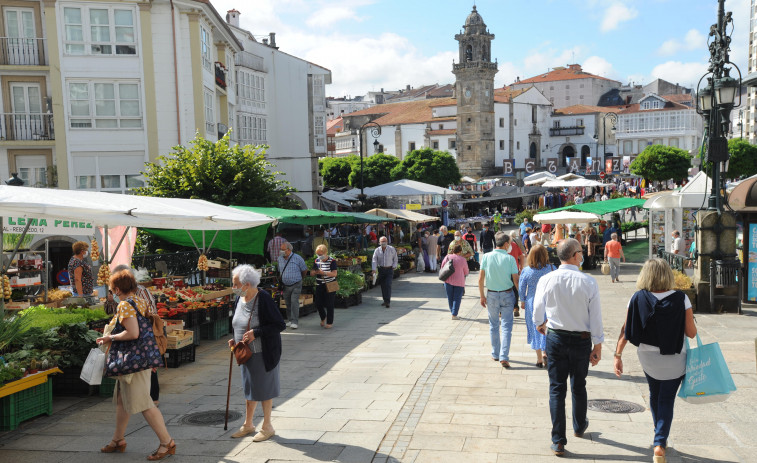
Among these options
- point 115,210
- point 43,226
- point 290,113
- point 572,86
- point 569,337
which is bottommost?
point 569,337

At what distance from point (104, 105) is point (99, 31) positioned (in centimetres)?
252

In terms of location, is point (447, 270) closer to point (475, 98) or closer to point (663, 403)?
point (663, 403)

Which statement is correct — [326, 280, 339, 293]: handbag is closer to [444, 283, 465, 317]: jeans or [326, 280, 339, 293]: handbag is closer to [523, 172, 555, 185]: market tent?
[444, 283, 465, 317]: jeans

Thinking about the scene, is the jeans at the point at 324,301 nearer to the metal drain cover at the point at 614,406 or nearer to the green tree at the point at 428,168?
the metal drain cover at the point at 614,406

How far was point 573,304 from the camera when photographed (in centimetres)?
612

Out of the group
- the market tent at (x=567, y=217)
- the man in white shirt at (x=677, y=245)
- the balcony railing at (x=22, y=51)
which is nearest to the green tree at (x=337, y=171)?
the balcony railing at (x=22, y=51)

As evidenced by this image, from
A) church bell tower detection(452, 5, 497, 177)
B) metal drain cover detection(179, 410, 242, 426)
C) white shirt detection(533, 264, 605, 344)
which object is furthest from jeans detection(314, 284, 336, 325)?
church bell tower detection(452, 5, 497, 177)

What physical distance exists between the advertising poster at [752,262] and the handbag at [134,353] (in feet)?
40.7

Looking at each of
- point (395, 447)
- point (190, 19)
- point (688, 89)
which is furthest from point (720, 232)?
point (688, 89)

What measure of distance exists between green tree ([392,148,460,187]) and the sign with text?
60335 mm

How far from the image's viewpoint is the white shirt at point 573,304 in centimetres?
611

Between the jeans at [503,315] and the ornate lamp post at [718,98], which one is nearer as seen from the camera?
the jeans at [503,315]

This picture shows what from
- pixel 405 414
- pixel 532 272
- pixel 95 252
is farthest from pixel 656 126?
pixel 405 414

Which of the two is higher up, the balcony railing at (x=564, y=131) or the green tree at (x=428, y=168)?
the balcony railing at (x=564, y=131)
